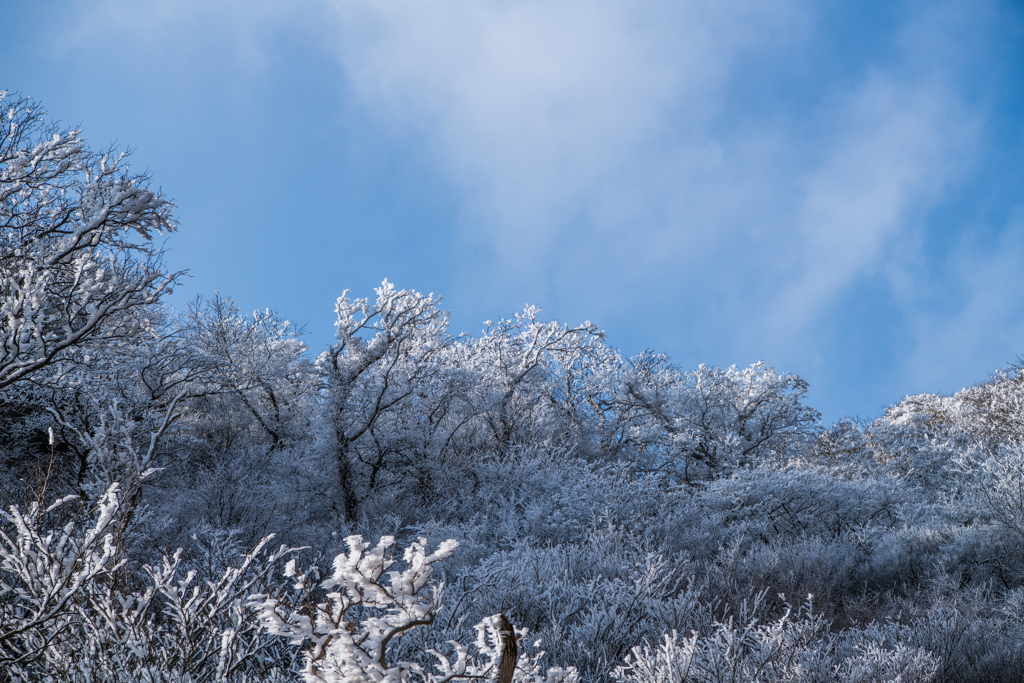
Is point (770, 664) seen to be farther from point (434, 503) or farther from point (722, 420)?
point (722, 420)

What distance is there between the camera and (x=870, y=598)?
22.9 ft

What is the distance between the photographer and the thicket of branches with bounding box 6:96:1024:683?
3045mm

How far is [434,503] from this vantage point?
44.4 feet

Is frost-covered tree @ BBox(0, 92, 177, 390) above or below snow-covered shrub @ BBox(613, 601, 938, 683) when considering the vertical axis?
above

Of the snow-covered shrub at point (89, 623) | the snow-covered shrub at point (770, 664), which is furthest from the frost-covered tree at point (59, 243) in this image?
the snow-covered shrub at point (770, 664)

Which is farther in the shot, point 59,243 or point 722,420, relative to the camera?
point 722,420

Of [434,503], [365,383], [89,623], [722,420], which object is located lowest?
[89,623]

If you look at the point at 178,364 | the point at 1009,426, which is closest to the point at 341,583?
the point at 178,364

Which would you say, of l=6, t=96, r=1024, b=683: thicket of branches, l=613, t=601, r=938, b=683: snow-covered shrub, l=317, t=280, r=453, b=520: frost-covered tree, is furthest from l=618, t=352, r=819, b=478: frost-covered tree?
l=613, t=601, r=938, b=683: snow-covered shrub

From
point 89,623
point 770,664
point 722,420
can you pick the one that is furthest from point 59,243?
point 722,420

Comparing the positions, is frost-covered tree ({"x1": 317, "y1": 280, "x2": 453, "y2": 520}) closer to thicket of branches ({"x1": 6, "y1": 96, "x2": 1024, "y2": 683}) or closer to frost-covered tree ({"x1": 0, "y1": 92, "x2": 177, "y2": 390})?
A: thicket of branches ({"x1": 6, "y1": 96, "x2": 1024, "y2": 683})

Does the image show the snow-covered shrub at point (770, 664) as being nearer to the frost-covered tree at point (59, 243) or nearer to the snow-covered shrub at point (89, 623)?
the snow-covered shrub at point (89, 623)

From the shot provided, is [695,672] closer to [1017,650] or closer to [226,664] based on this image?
[226,664]

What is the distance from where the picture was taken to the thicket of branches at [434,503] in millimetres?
3045
